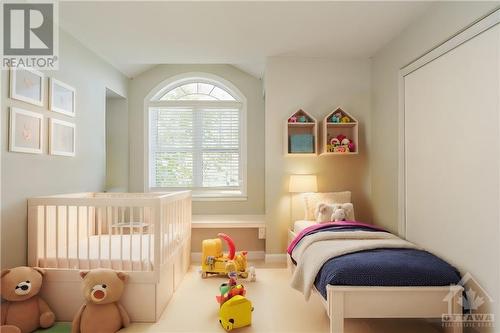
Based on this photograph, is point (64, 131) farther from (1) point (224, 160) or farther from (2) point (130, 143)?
(1) point (224, 160)

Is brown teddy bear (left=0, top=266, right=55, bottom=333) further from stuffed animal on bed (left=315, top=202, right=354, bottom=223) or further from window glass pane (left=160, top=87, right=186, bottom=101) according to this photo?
window glass pane (left=160, top=87, right=186, bottom=101)

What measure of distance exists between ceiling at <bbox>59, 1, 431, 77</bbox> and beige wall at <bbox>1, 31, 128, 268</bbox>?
9.6 inches

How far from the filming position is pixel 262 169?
4246 millimetres

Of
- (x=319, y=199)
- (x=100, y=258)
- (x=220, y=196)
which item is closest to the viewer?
(x=100, y=258)

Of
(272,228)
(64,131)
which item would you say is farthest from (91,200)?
(272,228)

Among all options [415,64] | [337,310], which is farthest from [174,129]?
[337,310]

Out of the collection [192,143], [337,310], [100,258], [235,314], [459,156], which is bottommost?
[235,314]

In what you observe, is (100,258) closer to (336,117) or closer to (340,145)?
(340,145)

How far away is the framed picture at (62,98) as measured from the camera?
2.61 meters

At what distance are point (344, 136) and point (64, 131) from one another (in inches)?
117

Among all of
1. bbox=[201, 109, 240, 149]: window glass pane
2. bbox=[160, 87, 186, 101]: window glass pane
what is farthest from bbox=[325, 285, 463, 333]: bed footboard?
bbox=[160, 87, 186, 101]: window glass pane

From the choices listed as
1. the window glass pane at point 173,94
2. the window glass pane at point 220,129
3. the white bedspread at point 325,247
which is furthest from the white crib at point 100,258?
the window glass pane at point 173,94

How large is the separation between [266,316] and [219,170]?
2421 millimetres

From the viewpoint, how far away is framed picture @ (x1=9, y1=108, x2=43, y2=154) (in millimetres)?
2168
